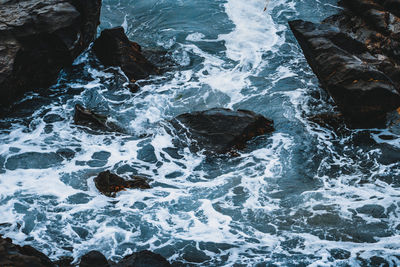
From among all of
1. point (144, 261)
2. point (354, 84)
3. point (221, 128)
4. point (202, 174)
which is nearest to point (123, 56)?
point (221, 128)

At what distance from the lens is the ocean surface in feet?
21.0

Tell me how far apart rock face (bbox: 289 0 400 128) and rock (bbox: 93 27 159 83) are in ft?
13.6

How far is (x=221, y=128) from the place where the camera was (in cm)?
864

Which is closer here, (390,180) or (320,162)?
Answer: (390,180)

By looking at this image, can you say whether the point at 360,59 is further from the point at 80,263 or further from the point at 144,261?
the point at 80,263

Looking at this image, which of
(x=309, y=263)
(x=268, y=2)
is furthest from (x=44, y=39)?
(x=268, y=2)

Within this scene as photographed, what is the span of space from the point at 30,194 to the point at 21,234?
3.48ft

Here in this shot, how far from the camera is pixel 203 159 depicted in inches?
332

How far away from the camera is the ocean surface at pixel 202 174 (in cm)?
641

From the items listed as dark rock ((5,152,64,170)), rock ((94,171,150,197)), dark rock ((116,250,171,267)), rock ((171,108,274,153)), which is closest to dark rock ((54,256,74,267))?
dark rock ((116,250,171,267))

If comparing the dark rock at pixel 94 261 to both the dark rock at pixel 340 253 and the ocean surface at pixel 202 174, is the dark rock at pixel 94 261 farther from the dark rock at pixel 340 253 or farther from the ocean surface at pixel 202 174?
the dark rock at pixel 340 253

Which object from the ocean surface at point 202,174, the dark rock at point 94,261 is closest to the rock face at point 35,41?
the ocean surface at point 202,174

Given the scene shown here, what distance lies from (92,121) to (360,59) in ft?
20.8

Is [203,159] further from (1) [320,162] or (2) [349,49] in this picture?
(2) [349,49]
